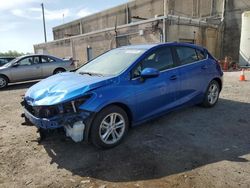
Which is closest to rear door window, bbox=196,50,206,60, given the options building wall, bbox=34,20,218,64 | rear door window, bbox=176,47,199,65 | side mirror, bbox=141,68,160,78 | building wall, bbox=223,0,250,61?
rear door window, bbox=176,47,199,65

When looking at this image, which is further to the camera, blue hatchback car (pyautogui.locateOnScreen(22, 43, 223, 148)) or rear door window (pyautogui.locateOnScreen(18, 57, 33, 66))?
rear door window (pyautogui.locateOnScreen(18, 57, 33, 66))

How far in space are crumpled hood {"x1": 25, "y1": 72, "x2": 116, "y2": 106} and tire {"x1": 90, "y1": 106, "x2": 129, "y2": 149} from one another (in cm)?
42

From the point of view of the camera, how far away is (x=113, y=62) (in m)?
4.32

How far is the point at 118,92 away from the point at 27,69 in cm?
879

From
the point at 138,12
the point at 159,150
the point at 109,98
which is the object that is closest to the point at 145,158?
the point at 159,150

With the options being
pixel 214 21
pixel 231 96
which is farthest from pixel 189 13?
pixel 231 96

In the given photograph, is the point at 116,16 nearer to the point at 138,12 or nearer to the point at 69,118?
the point at 138,12

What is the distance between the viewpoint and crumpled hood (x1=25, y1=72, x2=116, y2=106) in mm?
3247

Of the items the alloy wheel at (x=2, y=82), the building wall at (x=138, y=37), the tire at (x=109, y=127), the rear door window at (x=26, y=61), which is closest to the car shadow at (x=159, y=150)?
the tire at (x=109, y=127)

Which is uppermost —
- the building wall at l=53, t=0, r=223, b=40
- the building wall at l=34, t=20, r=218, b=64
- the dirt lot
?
the building wall at l=53, t=0, r=223, b=40

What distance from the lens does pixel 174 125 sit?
4562 mm

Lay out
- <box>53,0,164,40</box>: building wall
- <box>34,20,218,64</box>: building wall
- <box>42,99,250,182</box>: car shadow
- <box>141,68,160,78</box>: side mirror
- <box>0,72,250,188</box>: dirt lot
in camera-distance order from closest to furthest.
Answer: <box>0,72,250,188</box>: dirt lot
<box>42,99,250,182</box>: car shadow
<box>141,68,160,78</box>: side mirror
<box>34,20,218,64</box>: building wall
<box>53,0,164,40</box>: building wall

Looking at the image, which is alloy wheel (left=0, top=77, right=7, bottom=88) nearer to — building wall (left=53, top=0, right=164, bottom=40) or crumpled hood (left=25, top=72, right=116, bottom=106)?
crumpled hood (left=25, top=72, right=116, bottom=106)

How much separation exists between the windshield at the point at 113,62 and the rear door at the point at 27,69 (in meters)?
7.27
